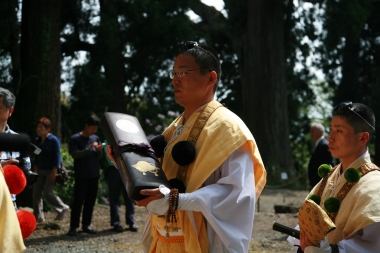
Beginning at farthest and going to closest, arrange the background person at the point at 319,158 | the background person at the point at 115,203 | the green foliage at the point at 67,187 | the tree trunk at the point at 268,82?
the tree trunk at the point at 268,82, the green foliage at the point at 67,187, the background person at the point at 319,158, the background person at the point at 115,203

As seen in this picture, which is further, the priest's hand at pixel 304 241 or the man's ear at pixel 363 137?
the man's ear at pixel 363 137

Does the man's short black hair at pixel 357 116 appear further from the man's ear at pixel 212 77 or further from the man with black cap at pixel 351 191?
the man's ear at pixel 212 77

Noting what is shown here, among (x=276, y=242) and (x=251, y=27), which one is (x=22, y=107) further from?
(x=251, y=27)

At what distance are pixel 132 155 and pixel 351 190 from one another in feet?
4.11

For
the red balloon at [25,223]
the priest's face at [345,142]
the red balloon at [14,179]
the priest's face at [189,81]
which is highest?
the priest's face at [189,81]

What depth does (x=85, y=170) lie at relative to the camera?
9.88 metres

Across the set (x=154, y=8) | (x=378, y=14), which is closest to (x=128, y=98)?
(x=154, y=8)


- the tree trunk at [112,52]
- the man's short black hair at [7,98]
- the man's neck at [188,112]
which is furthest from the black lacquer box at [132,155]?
the tree trunk at [112,52]

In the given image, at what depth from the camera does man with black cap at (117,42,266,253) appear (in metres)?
3.32

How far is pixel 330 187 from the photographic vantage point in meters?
3.84

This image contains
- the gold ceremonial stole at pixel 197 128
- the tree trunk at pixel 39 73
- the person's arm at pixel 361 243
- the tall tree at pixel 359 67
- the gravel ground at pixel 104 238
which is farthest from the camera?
the tall tree at pixel 359 67

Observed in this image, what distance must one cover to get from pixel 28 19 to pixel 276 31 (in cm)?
955

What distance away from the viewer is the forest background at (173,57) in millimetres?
12789

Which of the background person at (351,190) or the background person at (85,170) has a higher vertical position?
the background person at (351,190)
